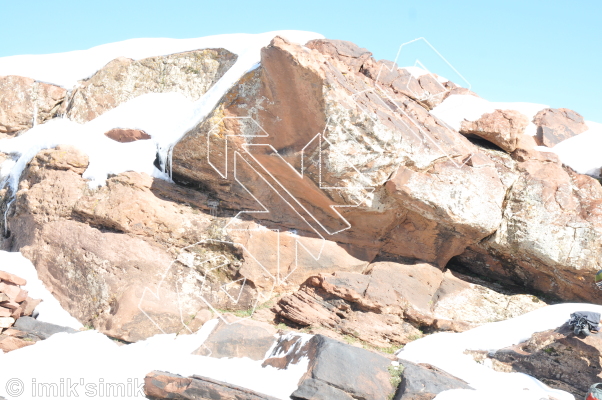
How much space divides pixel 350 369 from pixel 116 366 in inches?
113

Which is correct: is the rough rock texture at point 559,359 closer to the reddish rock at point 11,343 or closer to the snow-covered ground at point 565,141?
the snow-covered ground at point 565,141

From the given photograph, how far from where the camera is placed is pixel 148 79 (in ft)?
37.6

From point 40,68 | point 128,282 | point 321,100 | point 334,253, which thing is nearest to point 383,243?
point 334,253

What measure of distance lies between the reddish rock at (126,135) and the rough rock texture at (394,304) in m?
4.24

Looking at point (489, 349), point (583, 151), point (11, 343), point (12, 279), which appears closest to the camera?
point (11, 343)

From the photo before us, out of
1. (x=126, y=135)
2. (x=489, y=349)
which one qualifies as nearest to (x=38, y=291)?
(x=126, y=135)

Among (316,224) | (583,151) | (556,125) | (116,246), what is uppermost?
(556,125)

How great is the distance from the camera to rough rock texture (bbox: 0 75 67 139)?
11.6 m

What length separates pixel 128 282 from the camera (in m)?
7.78

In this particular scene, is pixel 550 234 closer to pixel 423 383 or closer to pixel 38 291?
pixel 423 383

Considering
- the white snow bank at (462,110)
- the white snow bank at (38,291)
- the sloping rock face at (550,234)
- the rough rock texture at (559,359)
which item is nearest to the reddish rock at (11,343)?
the white snow bank at (38,291)

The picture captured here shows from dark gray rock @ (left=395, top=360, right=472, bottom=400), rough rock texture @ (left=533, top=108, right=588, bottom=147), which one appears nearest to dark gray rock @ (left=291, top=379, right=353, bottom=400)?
dark gray rock @ (left=395, top=360, right=472, bottom=400)

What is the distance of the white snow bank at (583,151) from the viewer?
9.03 m

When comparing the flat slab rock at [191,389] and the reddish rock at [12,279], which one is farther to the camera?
the reddish rock at [12,279]
